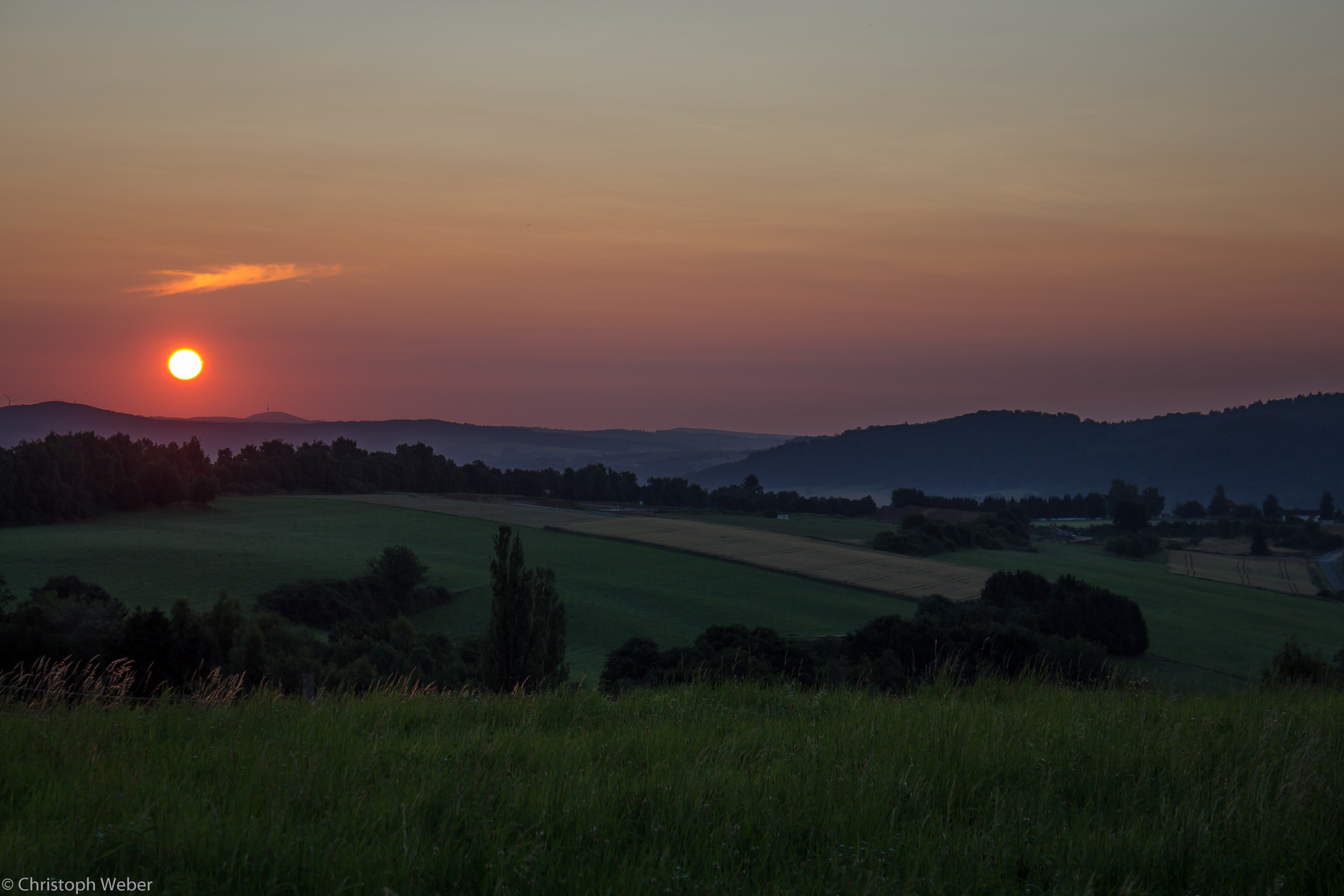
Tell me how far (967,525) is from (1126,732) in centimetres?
10579

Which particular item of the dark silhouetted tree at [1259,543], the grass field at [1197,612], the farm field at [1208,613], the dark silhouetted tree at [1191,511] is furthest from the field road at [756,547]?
the dark silhouetted tree at [1191,511]

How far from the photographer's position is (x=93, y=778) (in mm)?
4418

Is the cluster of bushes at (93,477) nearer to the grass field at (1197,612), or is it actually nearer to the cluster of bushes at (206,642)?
the cluster of bushes at (206,642)

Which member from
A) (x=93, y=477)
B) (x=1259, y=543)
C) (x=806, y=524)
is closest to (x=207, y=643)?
(x=93, y=477)

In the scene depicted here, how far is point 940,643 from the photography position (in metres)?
36.4

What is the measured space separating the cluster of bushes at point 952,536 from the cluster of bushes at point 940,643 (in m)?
30.1

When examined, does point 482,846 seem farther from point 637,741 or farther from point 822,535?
point 822,535

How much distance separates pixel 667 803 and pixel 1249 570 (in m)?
106

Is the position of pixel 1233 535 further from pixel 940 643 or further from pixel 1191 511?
pixel 940 643

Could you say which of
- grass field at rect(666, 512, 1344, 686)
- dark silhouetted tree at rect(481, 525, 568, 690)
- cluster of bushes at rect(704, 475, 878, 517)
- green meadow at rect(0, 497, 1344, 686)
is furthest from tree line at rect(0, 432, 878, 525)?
dark silhouetted tree at rect(481, 525, 568, 690)

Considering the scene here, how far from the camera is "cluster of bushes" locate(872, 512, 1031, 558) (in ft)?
304

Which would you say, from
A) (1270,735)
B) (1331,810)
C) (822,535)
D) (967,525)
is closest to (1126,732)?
(1270,735)

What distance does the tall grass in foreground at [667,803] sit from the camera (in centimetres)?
361

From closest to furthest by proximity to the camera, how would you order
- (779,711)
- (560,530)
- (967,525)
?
(779,711) < (560,530) < (967,525)
